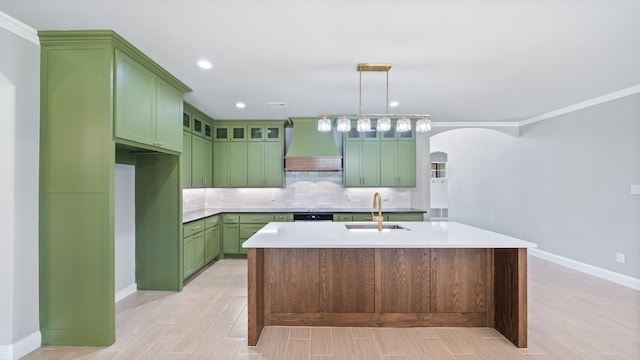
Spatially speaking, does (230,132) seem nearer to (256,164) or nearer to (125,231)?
(256,164)

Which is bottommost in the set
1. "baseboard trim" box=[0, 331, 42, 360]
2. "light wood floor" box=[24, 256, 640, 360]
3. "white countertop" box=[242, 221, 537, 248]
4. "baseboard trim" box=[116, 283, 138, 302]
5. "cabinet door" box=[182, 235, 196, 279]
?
"light wood floor" box=[24, 256, 640, 360]

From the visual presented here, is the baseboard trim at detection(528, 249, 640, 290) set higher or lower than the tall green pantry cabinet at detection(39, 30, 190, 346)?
lower

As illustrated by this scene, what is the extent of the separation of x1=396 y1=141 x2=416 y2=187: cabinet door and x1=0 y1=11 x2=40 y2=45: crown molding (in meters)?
4.90

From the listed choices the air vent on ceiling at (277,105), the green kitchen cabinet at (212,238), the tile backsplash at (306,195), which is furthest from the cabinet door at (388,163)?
the green kitchen cabinet at (212,238)

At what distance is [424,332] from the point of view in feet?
8.84

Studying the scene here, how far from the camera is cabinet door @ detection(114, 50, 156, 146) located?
2551mm

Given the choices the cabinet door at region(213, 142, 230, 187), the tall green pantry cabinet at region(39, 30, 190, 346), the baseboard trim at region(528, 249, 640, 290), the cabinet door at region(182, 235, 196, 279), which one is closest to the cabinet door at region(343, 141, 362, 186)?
the cabinet door at region(213, 142, 230, 187)

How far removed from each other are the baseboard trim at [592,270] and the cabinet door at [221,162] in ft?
19.3

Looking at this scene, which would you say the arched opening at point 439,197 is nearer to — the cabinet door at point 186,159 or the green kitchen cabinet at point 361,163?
the green kitchen cabinet at point 361,163

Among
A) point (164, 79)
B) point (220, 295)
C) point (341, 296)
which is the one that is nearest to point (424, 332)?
point (341, 296)

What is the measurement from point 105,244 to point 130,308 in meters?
1.25

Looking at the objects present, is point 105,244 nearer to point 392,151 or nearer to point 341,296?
point 341,296

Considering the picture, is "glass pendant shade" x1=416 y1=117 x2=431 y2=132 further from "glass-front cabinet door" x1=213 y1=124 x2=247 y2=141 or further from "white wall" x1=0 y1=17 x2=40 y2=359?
"glass-front cabinet door" x1=213 y1=124 x2=247 y2=141

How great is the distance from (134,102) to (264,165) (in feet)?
9.46
